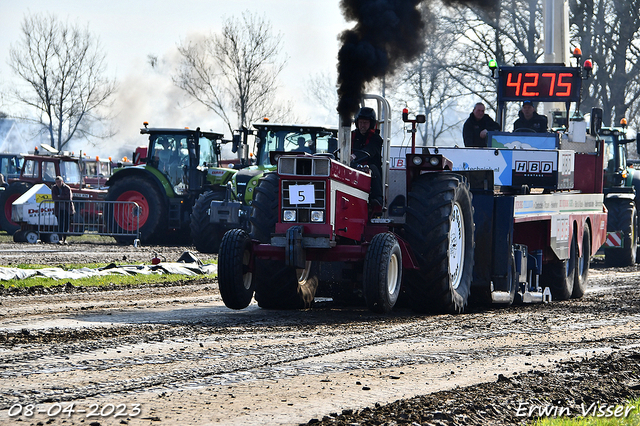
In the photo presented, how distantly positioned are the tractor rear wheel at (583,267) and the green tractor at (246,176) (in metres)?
6.76

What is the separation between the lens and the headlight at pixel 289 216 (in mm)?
8906

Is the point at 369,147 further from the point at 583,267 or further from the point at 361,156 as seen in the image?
the point at 583,267

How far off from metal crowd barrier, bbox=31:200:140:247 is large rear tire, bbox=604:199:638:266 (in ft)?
37.5

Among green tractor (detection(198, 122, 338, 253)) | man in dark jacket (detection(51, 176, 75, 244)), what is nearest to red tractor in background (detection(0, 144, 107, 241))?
man in dark jacket (detection(51, 176, 75, 244))

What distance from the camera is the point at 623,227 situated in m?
19.6

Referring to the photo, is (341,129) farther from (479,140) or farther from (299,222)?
(479,140)

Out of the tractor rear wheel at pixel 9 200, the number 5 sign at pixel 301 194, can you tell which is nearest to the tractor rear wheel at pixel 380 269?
the number 5 sign at pixel 301 194

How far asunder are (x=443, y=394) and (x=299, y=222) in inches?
146

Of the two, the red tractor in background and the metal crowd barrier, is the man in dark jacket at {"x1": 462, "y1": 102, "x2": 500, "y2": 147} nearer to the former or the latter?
the metal crowd barrier

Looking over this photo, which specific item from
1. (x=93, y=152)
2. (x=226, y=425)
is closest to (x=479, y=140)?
(x=226, y=425)

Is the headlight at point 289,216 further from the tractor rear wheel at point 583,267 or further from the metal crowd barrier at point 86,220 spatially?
the metal crowd barrier at point 86,220

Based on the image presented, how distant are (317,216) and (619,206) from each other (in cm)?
1283

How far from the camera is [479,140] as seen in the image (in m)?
13.7

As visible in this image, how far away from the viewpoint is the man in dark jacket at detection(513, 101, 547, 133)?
45.2 feet
